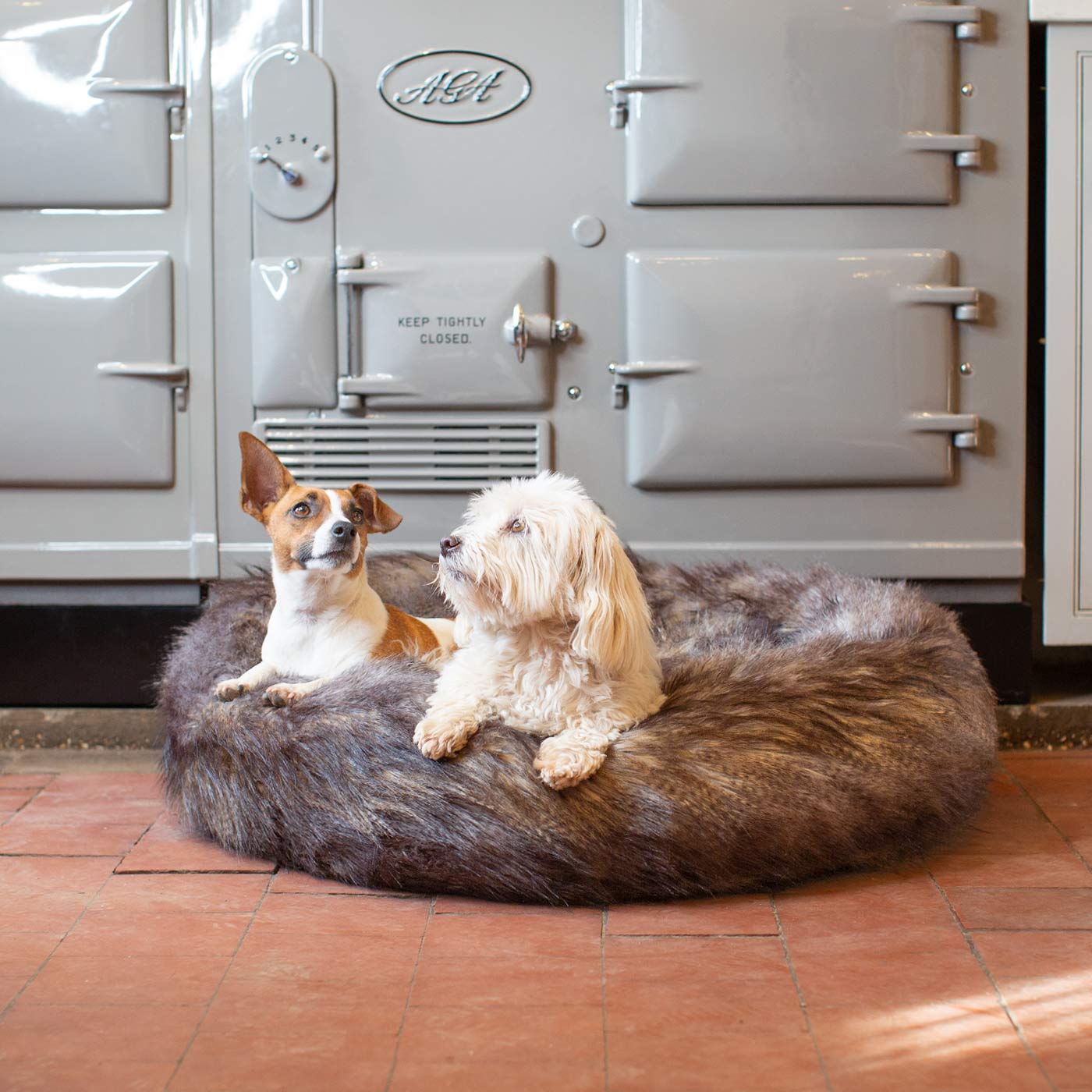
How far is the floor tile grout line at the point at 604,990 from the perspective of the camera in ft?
4.09

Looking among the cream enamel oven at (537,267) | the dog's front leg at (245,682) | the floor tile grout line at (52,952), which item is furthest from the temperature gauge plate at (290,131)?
the floor tile grout line at (52,952)

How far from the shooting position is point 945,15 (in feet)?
7.88

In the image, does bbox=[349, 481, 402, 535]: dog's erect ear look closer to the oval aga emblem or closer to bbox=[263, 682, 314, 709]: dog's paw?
bbox=[263, 682, 314, 709]: dog's paw

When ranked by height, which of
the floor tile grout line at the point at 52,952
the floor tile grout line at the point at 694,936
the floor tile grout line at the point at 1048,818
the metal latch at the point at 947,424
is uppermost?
the metal latch at the point at 947,424

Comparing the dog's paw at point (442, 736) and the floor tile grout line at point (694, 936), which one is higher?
the dog's paw at point (442, 736)

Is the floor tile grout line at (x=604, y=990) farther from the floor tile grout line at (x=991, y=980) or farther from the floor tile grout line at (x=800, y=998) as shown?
the floor tile grout line at (x=991, y=980)

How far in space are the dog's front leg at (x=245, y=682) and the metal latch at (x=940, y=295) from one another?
1488 mm

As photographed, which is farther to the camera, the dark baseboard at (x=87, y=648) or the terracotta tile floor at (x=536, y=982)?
the dark baseboard at (x=87, y=648)

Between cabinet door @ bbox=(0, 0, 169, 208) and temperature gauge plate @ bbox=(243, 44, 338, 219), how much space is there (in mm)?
196

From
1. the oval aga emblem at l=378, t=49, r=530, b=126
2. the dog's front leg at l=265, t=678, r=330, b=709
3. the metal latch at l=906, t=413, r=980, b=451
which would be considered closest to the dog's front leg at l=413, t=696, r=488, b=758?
the dog's front leg at l=265, t=678, r=330, b=709

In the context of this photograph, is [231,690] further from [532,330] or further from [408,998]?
[532,330]

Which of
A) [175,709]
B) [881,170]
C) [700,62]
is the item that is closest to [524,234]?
[700,62]

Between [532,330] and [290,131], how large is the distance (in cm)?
66

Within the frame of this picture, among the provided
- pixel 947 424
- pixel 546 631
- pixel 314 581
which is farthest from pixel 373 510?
pixel 947 424
